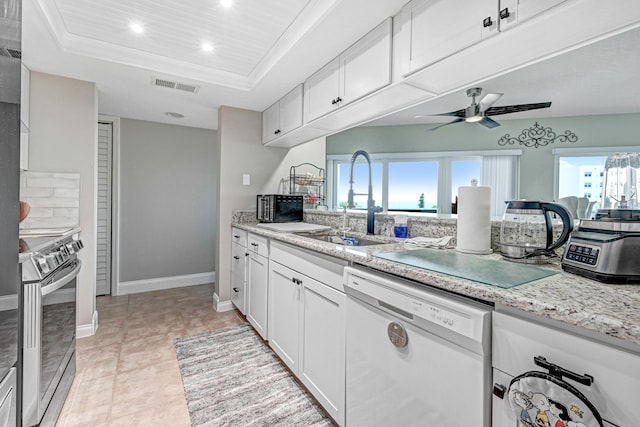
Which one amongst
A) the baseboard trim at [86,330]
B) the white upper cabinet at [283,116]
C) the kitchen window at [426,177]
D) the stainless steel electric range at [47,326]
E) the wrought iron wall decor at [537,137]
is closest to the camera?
the stainless steel electric range at [47,326]

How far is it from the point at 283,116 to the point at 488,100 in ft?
5.90

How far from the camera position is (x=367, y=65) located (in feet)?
5.75

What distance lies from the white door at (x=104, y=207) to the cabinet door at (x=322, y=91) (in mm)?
2639

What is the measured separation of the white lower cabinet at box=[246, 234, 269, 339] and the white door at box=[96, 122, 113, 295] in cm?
215

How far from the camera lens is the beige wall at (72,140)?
2.31 m

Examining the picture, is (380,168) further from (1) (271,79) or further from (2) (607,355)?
(2) (607,355)

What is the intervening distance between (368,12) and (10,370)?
6.36 feet

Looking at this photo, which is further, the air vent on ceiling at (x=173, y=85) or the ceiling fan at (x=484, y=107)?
the air vent on ceiling at (x=173, y=85)

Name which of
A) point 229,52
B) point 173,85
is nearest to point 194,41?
point 229,52

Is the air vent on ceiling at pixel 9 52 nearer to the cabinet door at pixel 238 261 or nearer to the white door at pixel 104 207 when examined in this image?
the cabinet door at pixel 238 261

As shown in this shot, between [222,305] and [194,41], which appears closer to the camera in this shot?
[194,41]

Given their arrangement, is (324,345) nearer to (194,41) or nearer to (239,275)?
(239,275)

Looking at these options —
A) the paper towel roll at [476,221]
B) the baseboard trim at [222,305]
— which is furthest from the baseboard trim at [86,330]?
the paper towel roll at [476,221]

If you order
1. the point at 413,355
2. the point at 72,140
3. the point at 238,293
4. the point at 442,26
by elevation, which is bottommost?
the point at 238,293
